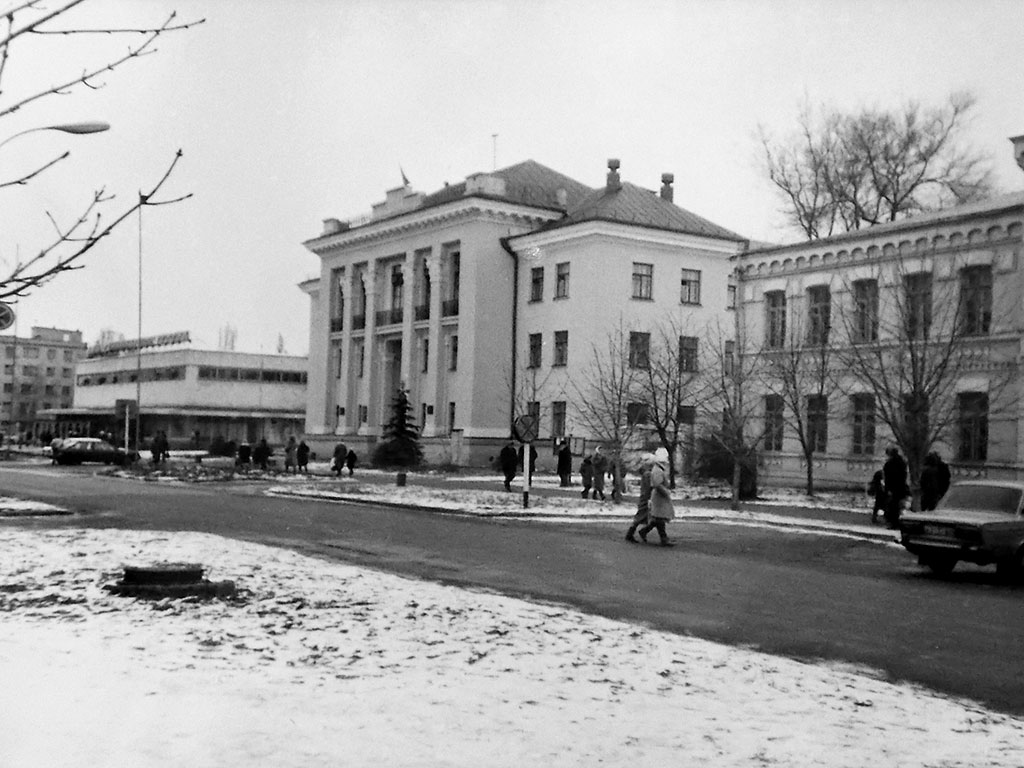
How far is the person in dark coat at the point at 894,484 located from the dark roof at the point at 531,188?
36.9 m

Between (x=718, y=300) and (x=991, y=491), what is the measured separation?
41.6m

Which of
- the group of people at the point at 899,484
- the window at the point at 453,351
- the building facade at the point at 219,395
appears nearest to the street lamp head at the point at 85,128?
the group of people at the point at 899,484

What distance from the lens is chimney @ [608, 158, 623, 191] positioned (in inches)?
2466

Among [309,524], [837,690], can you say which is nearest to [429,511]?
[309,524]

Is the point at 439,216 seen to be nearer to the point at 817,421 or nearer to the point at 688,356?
the point at 688,356

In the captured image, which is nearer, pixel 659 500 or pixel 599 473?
pixel 659 500

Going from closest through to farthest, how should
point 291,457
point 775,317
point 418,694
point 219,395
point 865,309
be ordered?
point 418,694 < point 865,309 < point 775,317 < point 291,457 < point 219,395

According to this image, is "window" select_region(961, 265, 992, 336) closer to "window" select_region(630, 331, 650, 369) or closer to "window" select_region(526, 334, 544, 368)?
"window" select_region(630, 331, 650, 369)

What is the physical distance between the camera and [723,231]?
61781 mm

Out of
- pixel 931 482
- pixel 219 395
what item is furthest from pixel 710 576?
pixel 219 395

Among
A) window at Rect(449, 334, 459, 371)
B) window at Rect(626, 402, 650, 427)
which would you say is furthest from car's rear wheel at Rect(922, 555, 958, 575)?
window at Rect(449, 334, 459, 371)

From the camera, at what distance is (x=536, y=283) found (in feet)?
199

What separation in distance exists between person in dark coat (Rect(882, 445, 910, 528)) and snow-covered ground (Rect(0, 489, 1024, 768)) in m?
16.4

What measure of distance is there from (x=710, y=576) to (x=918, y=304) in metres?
19.6
